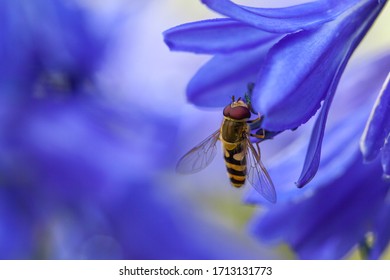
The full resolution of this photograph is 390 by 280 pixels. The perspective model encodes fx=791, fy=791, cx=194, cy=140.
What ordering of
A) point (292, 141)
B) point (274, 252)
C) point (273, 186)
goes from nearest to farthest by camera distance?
point (273, 186) → point (292, 141) → point (274, 252)

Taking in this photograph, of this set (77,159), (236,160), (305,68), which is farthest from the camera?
(77,159)

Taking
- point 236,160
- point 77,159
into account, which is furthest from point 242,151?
point 77,159

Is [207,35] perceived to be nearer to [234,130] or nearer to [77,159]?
[234,130]

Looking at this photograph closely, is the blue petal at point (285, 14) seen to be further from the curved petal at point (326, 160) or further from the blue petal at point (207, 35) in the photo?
the curved petal at point (326, 160)
